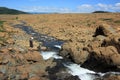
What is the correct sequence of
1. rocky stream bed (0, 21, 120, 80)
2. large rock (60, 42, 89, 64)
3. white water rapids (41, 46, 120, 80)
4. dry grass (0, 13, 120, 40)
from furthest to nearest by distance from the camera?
dry grass (0, 13, 120, 40), large rock (60, 42, 89, 64), white water rapids (41, 46, 120, 80), rocky stream bed (0, 21, 120, 80)

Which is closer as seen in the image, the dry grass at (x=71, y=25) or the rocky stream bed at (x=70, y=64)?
the rocky stream bed at (x=70, y=64)

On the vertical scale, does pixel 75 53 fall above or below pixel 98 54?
below

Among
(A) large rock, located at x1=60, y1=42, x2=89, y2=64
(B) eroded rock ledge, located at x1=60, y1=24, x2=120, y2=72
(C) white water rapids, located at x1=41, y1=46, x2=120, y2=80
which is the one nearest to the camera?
(C) white water rapids, located at x1=41, y1=46, x2=120, y2=80

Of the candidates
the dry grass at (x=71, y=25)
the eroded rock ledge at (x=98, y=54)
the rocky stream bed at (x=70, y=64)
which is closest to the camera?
the rocky stream bed at (x=70, y=64)

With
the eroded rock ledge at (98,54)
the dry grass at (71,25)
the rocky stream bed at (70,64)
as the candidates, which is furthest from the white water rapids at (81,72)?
the dry grass at (71,25)

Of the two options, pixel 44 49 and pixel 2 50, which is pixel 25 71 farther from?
pixel 44 49

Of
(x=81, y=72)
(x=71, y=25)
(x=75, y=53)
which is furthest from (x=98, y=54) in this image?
(x=71, y=25)

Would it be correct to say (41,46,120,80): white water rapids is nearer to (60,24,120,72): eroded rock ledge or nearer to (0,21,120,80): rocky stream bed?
(0,21,120,80): rocky stream bed

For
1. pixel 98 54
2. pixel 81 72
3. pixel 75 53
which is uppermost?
pixel 98 54

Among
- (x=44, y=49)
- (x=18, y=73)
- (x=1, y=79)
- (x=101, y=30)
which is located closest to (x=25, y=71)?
(x=18, y=73)

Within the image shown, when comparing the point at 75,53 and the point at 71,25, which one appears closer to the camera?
the point at 75,53

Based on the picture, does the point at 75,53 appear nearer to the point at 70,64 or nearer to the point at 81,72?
the point at 70,64

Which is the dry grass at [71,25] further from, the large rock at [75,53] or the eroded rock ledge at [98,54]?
the eroded rock ledge at [98,54]

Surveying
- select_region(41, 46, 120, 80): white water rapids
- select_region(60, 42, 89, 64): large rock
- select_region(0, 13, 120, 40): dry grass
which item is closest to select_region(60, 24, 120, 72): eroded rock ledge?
select_region(60, 42, 89, 64): large rock
